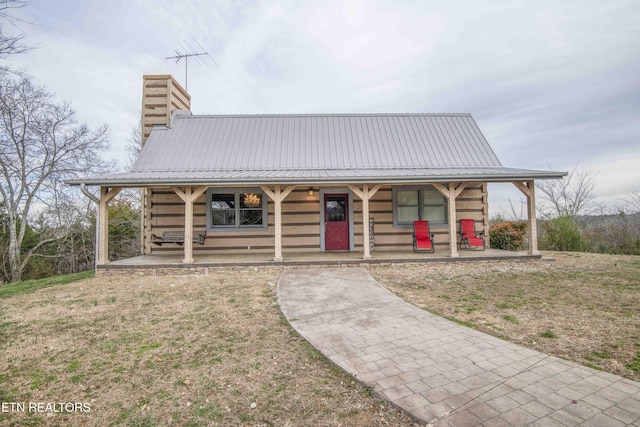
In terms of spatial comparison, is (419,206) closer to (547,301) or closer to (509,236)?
(509,236)

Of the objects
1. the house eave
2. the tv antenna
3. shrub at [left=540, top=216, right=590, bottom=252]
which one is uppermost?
the tv antenna

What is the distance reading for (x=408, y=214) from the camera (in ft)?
34.1

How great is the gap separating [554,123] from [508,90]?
15.2 ft

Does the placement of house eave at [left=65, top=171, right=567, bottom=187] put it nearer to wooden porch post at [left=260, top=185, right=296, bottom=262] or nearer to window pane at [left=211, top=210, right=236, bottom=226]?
wooden porch post at [left=260, top=185, right=296, bottom=262]

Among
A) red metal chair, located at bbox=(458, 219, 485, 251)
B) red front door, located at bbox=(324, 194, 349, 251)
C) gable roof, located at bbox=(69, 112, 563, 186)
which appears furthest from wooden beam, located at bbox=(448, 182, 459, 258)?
red front door, located at bbox=(324, 194, 349, 251)

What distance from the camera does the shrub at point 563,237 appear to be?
11789mm

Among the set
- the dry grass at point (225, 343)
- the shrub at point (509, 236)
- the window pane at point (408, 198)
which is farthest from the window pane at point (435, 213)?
the dry grass at point (225, 343)

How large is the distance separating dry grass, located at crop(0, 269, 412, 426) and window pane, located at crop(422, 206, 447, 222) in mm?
6823

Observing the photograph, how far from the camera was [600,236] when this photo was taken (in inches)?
489

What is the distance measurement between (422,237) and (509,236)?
401 cm

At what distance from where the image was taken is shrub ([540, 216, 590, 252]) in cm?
1179

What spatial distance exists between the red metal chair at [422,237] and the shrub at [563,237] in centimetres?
595

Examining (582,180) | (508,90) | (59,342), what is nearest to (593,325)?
(59,342)

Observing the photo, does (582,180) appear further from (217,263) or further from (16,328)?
(16,328)
